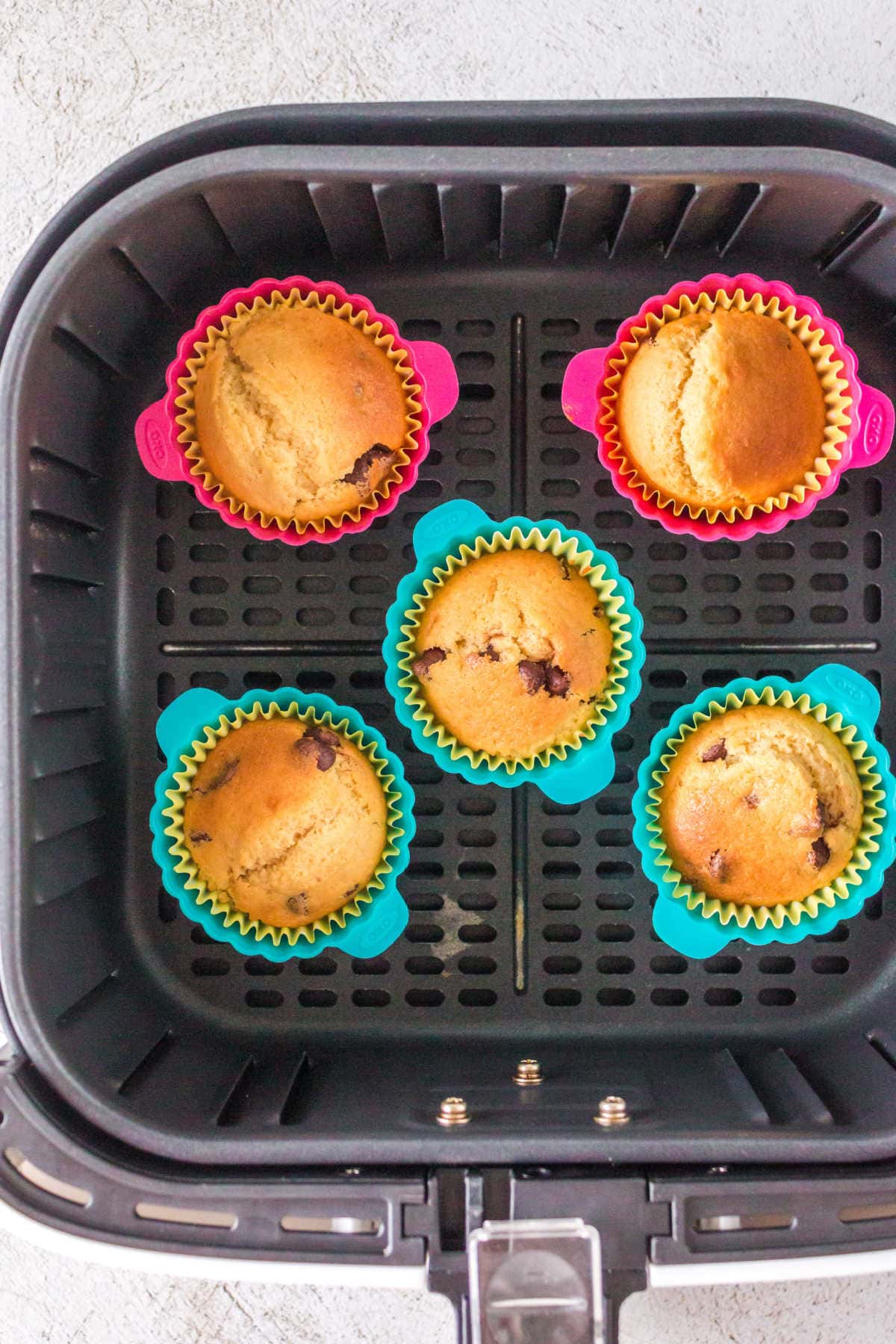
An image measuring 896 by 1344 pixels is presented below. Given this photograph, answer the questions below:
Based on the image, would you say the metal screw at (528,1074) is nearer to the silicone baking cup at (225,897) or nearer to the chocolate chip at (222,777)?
the silicone baking cup at (225,897)

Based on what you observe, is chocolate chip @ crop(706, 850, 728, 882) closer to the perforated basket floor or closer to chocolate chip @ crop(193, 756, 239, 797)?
the perforated basket floor

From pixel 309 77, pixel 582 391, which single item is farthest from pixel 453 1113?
pixel 309 77

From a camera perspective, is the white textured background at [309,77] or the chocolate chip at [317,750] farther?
the white textured background at [309,77]

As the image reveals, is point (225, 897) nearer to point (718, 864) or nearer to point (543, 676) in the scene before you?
point (543, 676)

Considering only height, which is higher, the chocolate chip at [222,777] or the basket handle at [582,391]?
the basket handle at [582,391]

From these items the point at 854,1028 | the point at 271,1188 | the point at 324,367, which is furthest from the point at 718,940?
the point at 324,367

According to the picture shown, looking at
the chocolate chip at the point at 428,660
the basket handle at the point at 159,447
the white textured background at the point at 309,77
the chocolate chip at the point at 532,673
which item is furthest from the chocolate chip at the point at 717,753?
the white textured background at the point at 309,77

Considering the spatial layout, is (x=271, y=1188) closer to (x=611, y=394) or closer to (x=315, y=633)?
(x=315, y=633)
